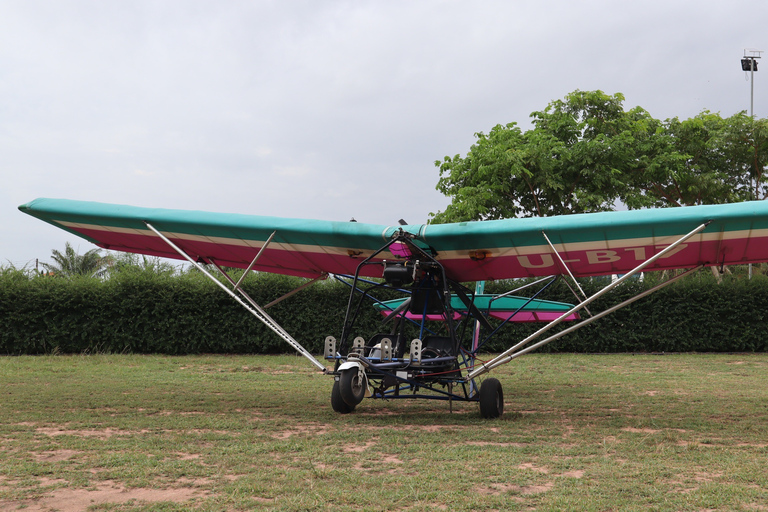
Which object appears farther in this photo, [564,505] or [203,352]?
[203,352]

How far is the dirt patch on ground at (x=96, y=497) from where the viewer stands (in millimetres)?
3545

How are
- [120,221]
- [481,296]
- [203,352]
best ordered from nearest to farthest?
1. [120,221]
2. [481,296]
3. [203,352]

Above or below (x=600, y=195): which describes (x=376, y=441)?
below

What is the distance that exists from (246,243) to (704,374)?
986 centimetres

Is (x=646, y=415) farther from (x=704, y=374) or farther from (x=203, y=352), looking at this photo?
(x=203, y=352)

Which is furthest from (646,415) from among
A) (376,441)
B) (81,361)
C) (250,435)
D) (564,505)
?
(81,361)

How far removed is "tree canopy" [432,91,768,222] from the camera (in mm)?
20531

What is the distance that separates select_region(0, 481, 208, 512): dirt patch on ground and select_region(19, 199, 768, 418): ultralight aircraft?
268 centimetres

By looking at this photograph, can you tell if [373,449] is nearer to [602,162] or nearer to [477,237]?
[477,237]

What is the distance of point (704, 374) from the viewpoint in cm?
1241

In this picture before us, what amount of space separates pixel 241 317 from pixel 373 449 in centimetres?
1295

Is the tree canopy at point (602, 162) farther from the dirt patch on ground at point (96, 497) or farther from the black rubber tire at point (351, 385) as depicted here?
the dirt patch on ground at point (96, 497)

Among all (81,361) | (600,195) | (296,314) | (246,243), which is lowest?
(81,361)

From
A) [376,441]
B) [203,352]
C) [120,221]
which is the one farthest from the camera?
[203,352]
